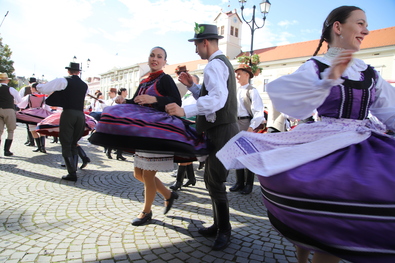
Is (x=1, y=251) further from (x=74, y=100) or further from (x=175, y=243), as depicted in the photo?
(x=74, y=100)

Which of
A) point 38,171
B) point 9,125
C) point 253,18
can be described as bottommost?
point 38,171

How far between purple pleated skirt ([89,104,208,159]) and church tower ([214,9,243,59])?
48100 mm

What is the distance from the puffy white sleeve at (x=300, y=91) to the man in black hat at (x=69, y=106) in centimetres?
460

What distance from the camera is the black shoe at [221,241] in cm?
262

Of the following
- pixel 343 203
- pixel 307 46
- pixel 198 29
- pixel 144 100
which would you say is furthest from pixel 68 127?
pixel 307 46

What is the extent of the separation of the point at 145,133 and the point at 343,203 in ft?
5.25

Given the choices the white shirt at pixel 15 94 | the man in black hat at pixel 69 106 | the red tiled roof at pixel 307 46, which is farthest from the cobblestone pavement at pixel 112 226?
the red tiled roof at pixel 307 46

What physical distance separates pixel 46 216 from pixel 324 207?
3.36m

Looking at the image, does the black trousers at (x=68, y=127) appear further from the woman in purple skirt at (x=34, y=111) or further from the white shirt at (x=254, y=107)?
the white shirt at (x=254, y=107)

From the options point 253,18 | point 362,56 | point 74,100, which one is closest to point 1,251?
point 74,100

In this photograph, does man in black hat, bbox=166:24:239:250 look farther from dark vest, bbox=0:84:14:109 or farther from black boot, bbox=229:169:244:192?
dark vest, bbox=0:84:14:109

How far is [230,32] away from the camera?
48969mm

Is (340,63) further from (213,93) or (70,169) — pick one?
(70,169)

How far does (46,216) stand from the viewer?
3.29 m
